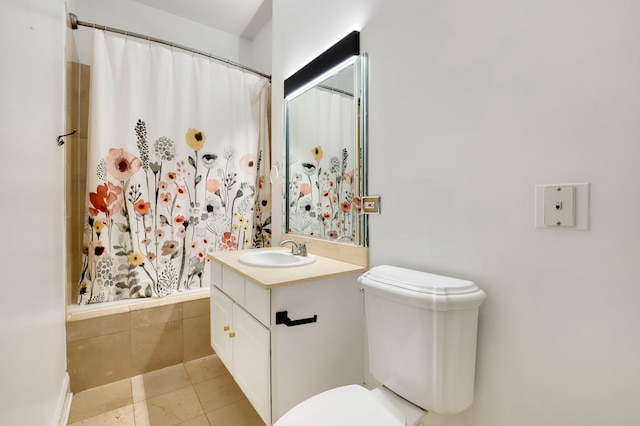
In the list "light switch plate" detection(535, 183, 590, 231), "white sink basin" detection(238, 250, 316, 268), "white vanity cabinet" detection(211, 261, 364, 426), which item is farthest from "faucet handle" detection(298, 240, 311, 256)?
"light switch plate" detection(535, 183, 590, 231)

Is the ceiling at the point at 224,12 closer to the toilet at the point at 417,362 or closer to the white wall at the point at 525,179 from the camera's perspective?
the white wall at the point at 525,179

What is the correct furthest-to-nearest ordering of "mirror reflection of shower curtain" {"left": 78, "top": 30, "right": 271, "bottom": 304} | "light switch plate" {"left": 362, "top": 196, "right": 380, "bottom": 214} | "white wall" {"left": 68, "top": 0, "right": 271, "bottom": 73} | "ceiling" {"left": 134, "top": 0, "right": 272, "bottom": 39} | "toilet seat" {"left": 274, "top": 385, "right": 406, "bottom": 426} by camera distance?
"ceiling" {"left": 134, "top": 0, "right": 272, "bottom": 39}
"white wall" {"left": 68, "top": 0, "right": 271, "bottom": 73}
"mirror reflection of shower curtain" {"left": 78, "top": 30, "right": 271, "bottom": 304}
"light switch plate" {"left": 362, "top": 196, "right": 380, "bottom": 214}
"toilet seat" {"left": 274, "top": 385, "right": 406, "bottom": 426}

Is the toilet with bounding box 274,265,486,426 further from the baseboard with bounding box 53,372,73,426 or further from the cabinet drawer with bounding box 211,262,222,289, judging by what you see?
the baseboard with bounding box 53,372,73,426

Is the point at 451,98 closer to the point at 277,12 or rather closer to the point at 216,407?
the point at 277,12

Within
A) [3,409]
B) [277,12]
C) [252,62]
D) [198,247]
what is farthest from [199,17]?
[3,409]

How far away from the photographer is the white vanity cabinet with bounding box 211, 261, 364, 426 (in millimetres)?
1120

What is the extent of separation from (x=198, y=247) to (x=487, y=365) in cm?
185

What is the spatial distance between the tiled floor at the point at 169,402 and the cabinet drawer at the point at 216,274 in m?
0.61

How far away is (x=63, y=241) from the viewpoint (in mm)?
1599

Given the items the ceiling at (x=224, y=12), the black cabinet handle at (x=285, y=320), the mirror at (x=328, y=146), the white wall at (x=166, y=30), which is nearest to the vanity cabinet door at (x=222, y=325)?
the black cabinet handle at (x=285, y=320)

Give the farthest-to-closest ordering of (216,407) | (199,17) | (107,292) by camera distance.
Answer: (199,17) → (107,292) → (216,407)

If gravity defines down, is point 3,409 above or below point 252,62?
below

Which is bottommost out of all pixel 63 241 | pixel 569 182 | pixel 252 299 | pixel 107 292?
pixel 107 292

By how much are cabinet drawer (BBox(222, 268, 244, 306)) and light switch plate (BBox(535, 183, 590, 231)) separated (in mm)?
1148
